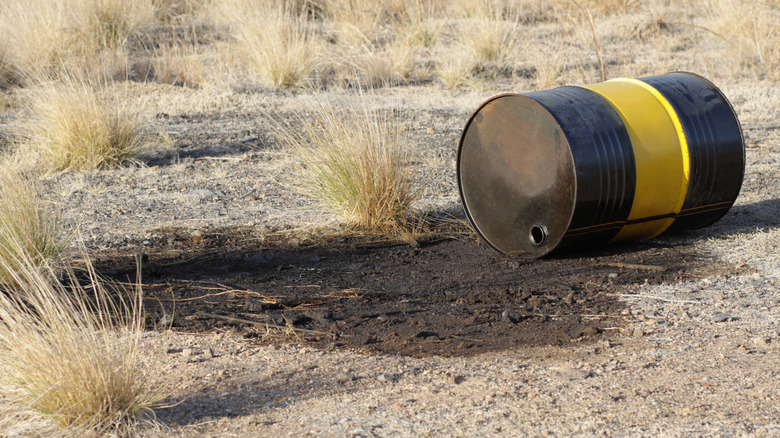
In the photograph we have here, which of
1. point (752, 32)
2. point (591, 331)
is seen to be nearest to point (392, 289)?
point (591, 331)

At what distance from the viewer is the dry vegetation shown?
2.99m

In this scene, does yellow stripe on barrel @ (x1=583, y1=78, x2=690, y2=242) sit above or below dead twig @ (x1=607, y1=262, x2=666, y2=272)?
above

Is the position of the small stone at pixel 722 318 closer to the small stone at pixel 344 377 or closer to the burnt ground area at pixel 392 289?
the burnt ground area at pixel 392 289

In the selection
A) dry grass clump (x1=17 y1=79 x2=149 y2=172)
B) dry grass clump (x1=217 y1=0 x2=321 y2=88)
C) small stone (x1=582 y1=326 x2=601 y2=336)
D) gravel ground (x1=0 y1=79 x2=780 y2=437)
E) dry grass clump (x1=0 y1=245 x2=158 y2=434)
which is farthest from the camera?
dry grass clump (x1=217 y1=0 x2=321 y2=88)

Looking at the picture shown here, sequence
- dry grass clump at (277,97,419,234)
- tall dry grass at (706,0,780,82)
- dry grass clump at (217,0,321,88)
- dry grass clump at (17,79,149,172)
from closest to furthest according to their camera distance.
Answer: dry grass clump at (277,97,419,234) → dry grass clump at (17,79,149,172) → tall dry grass at (706,0,780,82) → dry grass clump at (217,0,321,88)

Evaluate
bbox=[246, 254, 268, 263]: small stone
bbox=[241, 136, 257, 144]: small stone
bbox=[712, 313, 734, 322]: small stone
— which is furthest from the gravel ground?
bbox=[241, 136, 257, 144]: small stone

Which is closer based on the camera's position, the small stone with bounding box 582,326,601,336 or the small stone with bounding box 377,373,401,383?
the small stone with bounding box 377,373,401,383

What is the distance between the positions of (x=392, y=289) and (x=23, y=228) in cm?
202

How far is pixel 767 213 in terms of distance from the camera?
5.76 m

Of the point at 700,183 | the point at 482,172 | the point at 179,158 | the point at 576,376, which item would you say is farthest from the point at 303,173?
the point at 576,376

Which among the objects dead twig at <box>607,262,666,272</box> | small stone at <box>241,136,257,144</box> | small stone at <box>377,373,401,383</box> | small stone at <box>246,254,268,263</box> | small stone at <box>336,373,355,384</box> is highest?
small stone at <box>336,373,355,384</box>

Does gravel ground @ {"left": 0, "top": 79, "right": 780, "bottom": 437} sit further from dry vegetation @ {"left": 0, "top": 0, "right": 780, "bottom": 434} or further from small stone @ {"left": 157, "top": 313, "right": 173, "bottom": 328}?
dry vegetation @ {"left": 0, "top": 0, "right": 780, "bottom": 434}

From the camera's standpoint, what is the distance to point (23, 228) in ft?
14.9

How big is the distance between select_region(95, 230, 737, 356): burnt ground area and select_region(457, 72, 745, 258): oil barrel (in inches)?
9.0
